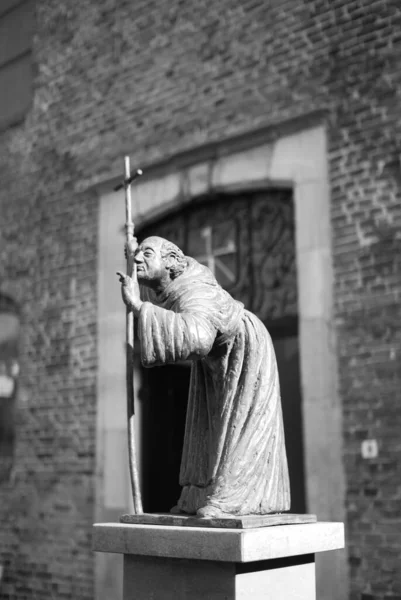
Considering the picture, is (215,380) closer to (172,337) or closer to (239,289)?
(172,337)

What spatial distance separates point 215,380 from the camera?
11.0ft

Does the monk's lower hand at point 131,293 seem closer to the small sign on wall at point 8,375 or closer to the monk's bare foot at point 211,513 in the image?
the monk's bare foot at point 211,513

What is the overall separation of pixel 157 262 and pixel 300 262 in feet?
9.25

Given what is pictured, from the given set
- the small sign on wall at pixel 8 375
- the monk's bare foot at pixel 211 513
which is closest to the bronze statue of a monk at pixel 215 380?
the monk's bare foot at pixel 211 513

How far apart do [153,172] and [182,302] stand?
4363mm

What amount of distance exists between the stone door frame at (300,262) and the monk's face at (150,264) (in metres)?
2.62

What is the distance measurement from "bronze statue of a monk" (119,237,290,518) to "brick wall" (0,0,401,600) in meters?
2.33

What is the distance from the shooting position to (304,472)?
5953 millimetres

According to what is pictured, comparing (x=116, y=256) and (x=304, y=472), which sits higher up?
(x=116, y=256)

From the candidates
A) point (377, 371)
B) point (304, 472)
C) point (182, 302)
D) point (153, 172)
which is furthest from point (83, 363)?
point (182, 302)

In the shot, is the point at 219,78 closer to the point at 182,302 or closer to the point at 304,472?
the point at 304,472

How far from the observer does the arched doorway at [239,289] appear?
250 inches

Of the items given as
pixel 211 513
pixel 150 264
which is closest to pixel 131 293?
pixel 150 264

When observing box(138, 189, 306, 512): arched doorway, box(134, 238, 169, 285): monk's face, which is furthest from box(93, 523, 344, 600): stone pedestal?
box(138, 189, 306, 512): arched doorway
